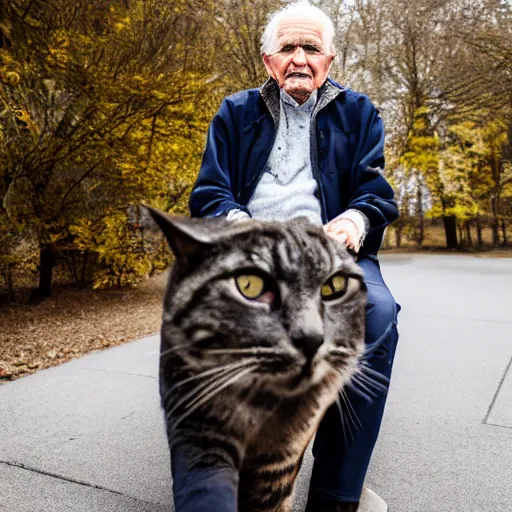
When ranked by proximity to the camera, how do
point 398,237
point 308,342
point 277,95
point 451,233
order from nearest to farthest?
point 308,342 < point 277,95 < point 451,233 < point 398,237

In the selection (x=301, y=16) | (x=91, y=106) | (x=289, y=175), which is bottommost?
(x=289, y=175)

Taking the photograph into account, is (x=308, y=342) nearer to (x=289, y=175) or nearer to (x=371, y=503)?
(x=289, y=175)

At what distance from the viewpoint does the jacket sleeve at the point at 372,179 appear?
5.63 feet

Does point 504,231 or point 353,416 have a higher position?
point 353,416

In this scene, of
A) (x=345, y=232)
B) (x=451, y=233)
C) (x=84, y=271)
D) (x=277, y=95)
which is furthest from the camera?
(x=451, y=233)

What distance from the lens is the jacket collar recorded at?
1879 mm

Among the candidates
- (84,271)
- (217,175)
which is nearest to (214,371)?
(217,175)

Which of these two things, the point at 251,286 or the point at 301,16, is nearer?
the point at 251,286

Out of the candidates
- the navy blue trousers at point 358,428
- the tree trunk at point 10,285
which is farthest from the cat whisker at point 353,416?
the tree trunk at point 10,285

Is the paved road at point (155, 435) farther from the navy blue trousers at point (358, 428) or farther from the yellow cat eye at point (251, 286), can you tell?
the yellow cat eye at point (251, 286)

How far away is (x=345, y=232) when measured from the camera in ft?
4.67

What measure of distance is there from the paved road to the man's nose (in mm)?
1645

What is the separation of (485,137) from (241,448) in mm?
19750

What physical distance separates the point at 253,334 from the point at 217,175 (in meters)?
0.83
